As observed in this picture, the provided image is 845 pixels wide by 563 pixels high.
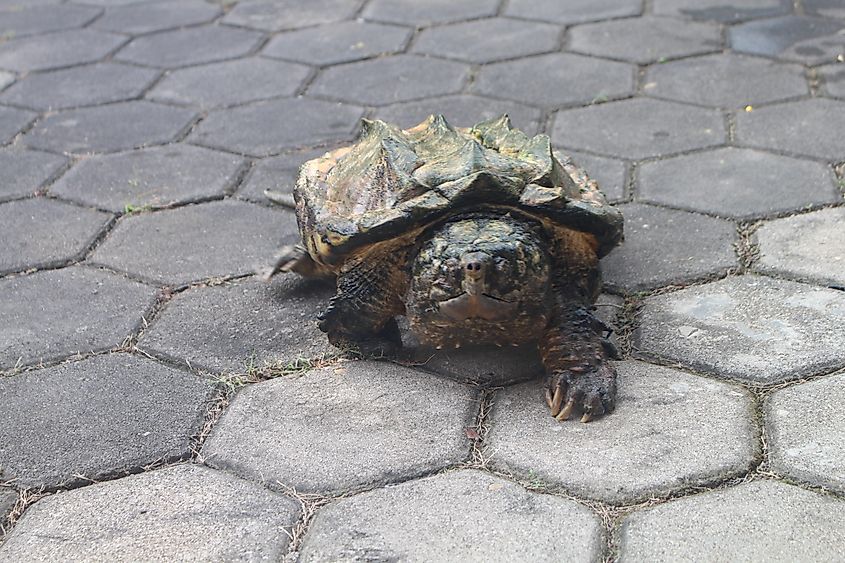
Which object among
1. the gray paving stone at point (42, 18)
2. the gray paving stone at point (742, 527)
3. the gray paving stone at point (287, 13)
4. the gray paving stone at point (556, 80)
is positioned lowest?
the gray paving stone at point (42, 18)

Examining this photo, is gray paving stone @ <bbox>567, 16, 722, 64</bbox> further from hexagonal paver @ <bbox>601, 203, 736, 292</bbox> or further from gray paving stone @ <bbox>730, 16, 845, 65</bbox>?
hexagonal paver @ <bbox>601, 203, 736, 292</bbox>

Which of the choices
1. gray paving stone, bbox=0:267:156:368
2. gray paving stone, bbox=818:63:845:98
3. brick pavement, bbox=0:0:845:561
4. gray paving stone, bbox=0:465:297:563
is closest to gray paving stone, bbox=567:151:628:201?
brick pavement, bbox=0:0:845:561

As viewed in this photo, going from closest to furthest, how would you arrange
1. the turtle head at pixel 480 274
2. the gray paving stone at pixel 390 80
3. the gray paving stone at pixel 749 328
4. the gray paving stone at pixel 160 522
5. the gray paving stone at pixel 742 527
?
1. the gray paving stone at pixel 742 527
2. the gray paving stone at pixel 160 522
3. the turtle head at pixel 480 274
4. the gray paving stone at pixel 749 328
5. the gray paving stone at pixel 390 80

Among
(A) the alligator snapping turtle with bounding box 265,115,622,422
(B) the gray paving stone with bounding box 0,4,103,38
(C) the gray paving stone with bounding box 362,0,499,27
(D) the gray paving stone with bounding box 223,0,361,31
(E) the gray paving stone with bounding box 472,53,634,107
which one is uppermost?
(A) the alligator snapping turtle with bounding box 265,115,622,422

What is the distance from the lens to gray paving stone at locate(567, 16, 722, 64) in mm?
4363

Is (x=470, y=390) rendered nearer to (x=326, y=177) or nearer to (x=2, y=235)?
(x=326, y=177)

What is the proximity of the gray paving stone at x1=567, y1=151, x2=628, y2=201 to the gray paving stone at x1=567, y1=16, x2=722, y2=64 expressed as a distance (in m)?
0.98

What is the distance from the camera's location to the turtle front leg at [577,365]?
227 cm

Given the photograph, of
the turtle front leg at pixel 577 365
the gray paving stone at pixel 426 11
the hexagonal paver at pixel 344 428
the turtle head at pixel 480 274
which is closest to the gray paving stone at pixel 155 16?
the gray paving stone at pixel 426 11

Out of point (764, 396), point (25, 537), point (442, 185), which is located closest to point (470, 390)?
point (442, 185)

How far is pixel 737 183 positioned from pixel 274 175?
1.56m

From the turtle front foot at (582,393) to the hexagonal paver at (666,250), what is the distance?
20.7 inches

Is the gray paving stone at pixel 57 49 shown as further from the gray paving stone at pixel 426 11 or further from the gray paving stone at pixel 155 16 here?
the gray paving stone at pixel 426 11

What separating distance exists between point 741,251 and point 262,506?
1601 millimetres
